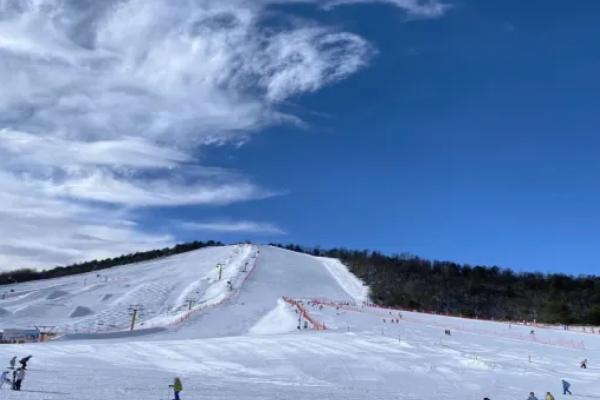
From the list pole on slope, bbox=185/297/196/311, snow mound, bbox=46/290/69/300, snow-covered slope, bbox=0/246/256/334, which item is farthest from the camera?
snow mound, bbox=46/290/69/300

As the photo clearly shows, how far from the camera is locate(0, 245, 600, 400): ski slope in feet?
70.0

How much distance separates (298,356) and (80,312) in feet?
126

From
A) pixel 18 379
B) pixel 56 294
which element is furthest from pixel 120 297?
pixel 18 379

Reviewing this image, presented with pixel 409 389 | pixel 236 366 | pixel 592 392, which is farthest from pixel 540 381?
pixel 236 366

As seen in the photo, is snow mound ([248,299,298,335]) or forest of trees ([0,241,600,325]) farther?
forest of trees ([0,241,600,325])

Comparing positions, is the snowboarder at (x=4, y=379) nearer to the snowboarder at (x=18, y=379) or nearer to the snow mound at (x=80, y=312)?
the snowboarder at (x=18, y=379)

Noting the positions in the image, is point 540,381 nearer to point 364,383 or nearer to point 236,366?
point 364,383

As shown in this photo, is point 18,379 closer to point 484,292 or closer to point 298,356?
point 298,356

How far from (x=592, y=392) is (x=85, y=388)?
1927 centimetres

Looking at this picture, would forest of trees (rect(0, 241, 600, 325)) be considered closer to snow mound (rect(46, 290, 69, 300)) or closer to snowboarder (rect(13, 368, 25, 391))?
snow mound (rect(46, 290, 69, 300))

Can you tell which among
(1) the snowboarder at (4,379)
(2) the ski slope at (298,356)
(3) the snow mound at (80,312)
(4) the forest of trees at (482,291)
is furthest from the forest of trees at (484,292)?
(1) the snowboarder at (4,379)

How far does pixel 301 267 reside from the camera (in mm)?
102688

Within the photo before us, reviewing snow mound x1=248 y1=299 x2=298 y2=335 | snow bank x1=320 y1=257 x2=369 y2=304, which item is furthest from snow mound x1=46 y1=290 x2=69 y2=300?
snow bank x1=320 y1=257 x2=369 y2=304

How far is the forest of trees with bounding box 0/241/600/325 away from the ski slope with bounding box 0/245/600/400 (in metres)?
21.4
